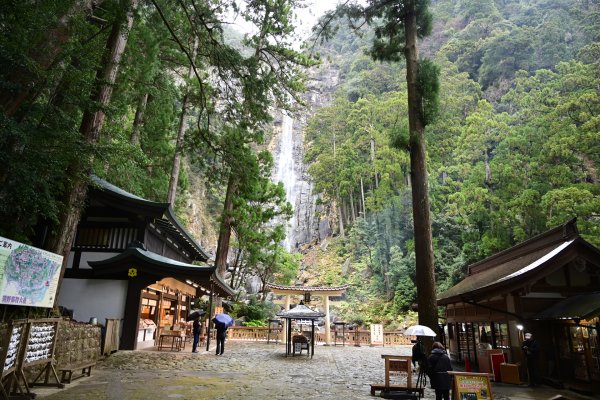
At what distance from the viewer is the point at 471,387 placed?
18.1 ft

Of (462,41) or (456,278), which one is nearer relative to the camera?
(456,278)

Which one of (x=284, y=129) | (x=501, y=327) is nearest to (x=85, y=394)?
(x=501, y=327)

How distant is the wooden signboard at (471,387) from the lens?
18.0 ft

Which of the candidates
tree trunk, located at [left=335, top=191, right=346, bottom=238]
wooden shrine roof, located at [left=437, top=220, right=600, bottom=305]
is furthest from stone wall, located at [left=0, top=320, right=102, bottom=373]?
tree trunk, located at [left=335, top=191, right=346, bottom=238]

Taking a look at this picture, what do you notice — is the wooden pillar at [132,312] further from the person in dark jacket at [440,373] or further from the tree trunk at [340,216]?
the tree trunk at [340,216]

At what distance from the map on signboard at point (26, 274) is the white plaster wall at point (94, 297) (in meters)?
5.17

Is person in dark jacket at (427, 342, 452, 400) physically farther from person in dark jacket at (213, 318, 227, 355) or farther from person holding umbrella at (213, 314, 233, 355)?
person in dark jacket at (213, 318, 227, 355)

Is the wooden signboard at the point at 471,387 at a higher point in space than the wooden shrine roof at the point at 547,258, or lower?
lower

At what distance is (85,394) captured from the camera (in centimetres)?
Answer: 584

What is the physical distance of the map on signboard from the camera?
207 inches

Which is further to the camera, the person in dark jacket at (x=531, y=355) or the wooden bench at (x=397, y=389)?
the person in dark jacket at (x=531, y=355)

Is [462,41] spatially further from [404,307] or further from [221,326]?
[221,326]

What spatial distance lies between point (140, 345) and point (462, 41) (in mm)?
45640

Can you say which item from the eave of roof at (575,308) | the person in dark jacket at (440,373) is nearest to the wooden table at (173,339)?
the person in dark jacket at (440,373)
